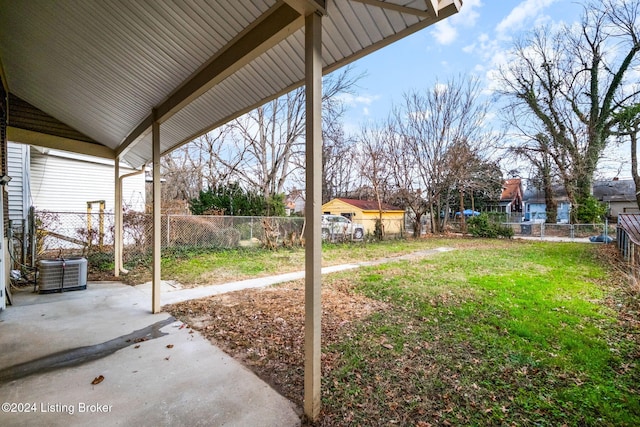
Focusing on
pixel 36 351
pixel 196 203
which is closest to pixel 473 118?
pixel 196 203

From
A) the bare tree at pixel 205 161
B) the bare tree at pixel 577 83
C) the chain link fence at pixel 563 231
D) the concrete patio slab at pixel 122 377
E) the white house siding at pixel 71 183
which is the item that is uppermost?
the bare tree at pixel 577 83

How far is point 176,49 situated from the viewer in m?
2.82

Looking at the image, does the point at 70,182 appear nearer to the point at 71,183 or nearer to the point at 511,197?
the point at 71,183

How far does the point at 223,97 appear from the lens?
3.69 m

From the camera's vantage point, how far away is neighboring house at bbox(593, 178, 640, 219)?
922 inches

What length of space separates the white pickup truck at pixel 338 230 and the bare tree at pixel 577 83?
44.8 feet

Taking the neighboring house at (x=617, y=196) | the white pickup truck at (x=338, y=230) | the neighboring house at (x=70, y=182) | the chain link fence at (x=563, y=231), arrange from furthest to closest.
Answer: the neighboring house at (x=617, y=196)
the chain link fence at (x=563, y=231)
the white pickup truck at (x=338, y=230)
the neighboring house at (x=70, y=182)

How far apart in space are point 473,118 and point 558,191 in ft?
41.8

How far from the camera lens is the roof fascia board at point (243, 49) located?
211cm

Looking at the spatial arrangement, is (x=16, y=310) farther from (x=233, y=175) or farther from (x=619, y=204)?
(x=619, y=204)

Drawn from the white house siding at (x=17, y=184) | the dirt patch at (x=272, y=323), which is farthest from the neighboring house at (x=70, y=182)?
the dirt patch at (x=272, y=323)

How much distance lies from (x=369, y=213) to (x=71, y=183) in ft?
43.4

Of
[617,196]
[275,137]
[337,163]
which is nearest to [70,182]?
[275,137]

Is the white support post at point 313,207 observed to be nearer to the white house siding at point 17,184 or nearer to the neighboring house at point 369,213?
the white house siding at point 17,184
